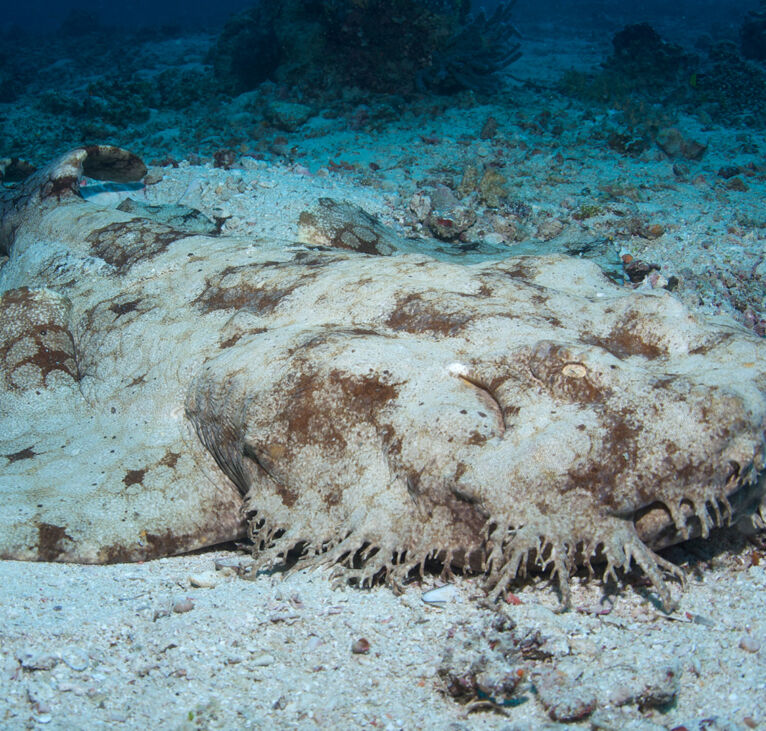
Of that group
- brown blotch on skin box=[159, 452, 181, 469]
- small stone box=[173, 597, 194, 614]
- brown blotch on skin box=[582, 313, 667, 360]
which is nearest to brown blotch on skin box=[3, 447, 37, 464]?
brown blotch on skin box=[159, 452, 181, 469]

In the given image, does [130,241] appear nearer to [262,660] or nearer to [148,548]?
[148,548]

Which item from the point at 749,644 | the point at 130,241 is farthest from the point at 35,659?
the point at 130,241

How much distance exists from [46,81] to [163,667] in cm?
2258

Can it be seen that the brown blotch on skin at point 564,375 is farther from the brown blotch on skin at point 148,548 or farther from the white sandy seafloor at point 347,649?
the brown blotch on skin at point 148,548

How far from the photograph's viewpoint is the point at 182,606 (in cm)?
274

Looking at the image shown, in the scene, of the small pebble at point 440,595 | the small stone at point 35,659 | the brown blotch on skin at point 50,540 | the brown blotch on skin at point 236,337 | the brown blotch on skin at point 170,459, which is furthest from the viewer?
the brown blotch on skin at point 236,337

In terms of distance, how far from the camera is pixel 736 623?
8.05ft

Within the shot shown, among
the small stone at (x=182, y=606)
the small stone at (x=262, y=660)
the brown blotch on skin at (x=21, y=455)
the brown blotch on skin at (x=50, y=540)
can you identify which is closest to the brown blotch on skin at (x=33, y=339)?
the brown blotch on skin at (x=21, y=455)

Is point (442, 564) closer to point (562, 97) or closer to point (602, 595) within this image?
point (602, 595)

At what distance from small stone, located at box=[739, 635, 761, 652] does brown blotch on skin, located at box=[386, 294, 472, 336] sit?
190 centimetres

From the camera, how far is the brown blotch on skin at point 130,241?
5.18 m

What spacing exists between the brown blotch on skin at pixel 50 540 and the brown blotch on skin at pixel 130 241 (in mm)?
2543

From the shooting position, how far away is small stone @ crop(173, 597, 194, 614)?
273cm

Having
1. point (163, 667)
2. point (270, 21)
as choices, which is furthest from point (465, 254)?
point (270, 21)
